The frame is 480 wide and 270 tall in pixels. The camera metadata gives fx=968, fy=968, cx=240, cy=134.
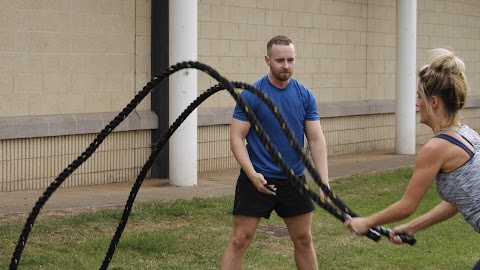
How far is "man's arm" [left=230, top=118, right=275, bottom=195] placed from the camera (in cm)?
673

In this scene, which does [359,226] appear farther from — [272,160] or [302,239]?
[302,239]

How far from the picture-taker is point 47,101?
12922 mm

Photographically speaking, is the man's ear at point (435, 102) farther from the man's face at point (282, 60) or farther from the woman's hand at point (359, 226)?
the man's face at point (282, 60)

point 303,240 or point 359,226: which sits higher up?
point 359,226

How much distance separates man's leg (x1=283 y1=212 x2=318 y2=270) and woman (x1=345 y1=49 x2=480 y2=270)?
205 centimetres

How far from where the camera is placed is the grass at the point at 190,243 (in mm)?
9016

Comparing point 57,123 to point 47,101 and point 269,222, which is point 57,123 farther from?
point 269,222

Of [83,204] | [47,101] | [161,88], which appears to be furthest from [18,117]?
[161,88]

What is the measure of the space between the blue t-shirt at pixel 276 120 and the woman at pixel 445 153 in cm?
196

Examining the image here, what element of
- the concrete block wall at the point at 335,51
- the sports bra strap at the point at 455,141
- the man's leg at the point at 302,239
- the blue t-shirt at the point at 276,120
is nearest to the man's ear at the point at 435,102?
the sports bra strap at the point at 455,141

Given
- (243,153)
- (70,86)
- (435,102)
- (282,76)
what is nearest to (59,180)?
(243,153)

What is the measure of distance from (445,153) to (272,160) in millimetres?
2304

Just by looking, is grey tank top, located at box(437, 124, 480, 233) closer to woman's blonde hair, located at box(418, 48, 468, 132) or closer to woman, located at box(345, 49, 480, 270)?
woman, located at box(345, 49, 480, 270)

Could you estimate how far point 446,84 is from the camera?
5.04 metres
